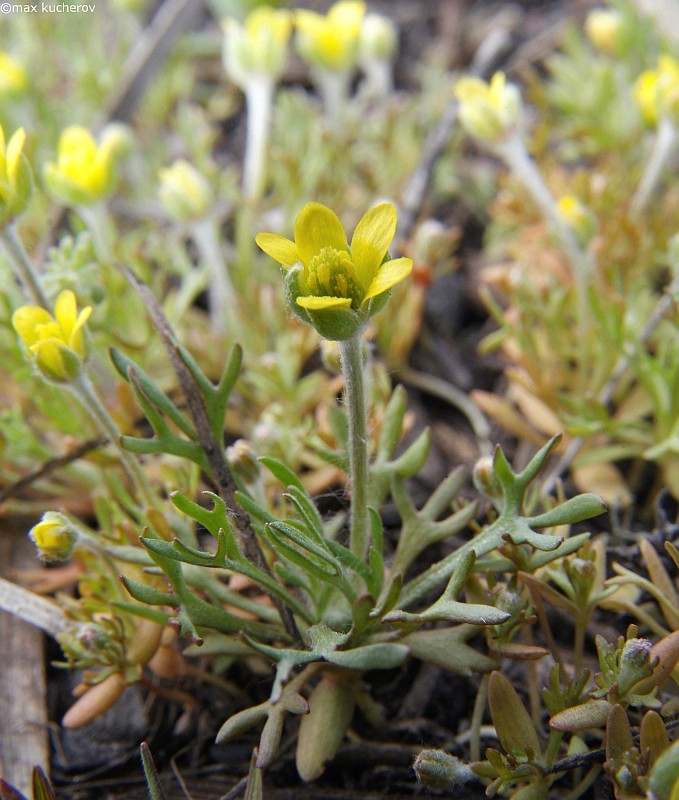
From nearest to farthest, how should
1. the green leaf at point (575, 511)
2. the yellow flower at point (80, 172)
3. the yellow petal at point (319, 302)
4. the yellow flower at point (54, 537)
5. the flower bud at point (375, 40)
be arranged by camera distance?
the yellow petal at point (319, 302)
the green leaf at point (575, 511)
the yellow flower at point (54, 537)
the yellow flower at point (80, 172)
the flower bud at point (375, 40)

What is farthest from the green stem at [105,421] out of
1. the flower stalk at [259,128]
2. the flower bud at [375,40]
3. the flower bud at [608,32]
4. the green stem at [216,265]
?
the flower bud at [608,32]

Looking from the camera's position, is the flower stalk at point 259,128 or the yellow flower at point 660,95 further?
the flower stalk at point 259,128

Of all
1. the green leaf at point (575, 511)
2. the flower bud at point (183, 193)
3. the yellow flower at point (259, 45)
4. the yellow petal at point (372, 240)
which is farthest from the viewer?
the yellow flower at point (259, 45)

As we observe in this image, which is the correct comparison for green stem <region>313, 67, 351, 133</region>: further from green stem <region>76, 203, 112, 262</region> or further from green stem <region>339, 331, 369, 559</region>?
green stem <region>339, 331, 369, 559</region>

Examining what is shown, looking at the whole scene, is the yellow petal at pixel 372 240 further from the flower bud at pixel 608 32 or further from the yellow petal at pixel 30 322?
the flower bud at pixel 608 32

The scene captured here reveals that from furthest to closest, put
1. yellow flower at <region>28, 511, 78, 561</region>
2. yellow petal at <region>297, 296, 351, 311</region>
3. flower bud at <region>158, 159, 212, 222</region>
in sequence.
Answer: flower bud at <region>158, 159, 212, 222</region> → yellow flower at <region>28, 511, 78, 561</region> → yellow petal at <region>297, 296, 351, 311</region>

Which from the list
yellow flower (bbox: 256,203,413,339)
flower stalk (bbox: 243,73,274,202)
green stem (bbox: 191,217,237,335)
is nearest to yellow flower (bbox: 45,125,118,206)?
green stem (bbox: 191,217,237,335)
